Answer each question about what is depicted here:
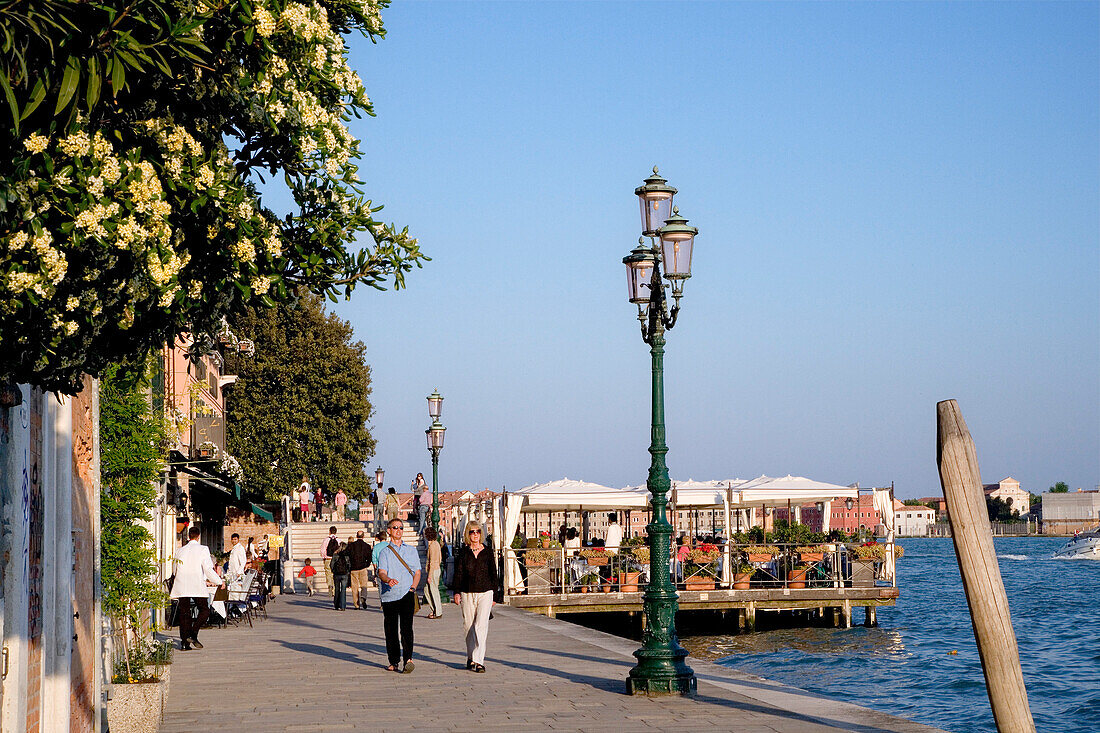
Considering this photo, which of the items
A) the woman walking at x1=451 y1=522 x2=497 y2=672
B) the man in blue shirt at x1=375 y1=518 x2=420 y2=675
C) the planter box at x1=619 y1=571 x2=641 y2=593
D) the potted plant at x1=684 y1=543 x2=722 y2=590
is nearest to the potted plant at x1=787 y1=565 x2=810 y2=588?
the potted plant at x1=684 y1=543 x2=722 y2=590

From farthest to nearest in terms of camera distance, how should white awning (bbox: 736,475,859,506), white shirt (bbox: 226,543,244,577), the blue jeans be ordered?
white awning (bbox: 736,475,859,506) < the blue jeans < white shirt (bbox: 226,543,244,577)

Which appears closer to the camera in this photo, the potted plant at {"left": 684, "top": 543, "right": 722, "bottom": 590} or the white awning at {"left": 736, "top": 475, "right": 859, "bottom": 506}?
the potted plant at {"left": 684, "top": 543, "right": 722, "bottom": 590}

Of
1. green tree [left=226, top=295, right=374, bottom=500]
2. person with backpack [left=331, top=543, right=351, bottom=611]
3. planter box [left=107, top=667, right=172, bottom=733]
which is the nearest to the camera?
planter box [left=107, top=667, right=172, bottom=733]

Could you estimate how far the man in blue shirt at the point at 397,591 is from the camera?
14.7m

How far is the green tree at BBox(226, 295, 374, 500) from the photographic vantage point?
169 feet

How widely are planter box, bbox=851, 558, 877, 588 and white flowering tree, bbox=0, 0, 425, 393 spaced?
86.2 feet

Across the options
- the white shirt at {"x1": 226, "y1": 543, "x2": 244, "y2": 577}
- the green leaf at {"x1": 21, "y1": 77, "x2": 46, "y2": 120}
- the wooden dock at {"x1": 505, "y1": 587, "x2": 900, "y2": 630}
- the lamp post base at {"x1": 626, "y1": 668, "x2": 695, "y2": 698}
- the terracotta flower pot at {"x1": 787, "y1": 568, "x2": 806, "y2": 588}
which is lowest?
the wooden dock at {"x1": 505, "y1": 587, "x2": 900, "y2": 630}

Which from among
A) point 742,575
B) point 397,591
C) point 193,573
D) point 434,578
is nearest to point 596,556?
point 742,575

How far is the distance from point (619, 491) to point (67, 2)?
94.0 feet

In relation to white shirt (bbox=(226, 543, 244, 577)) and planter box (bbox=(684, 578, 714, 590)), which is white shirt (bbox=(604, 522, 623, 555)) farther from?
white shirt (bbox=(226, 543, 244, 577))

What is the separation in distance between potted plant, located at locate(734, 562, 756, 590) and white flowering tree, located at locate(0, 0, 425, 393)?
2502cm

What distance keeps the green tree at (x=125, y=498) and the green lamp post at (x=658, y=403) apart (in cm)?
486

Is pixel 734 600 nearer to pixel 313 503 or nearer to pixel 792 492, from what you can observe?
pixel 792 492

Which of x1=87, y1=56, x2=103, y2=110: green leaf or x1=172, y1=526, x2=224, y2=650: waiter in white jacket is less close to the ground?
x1=87, y1=56, x2=103, y2=110: green leaf
